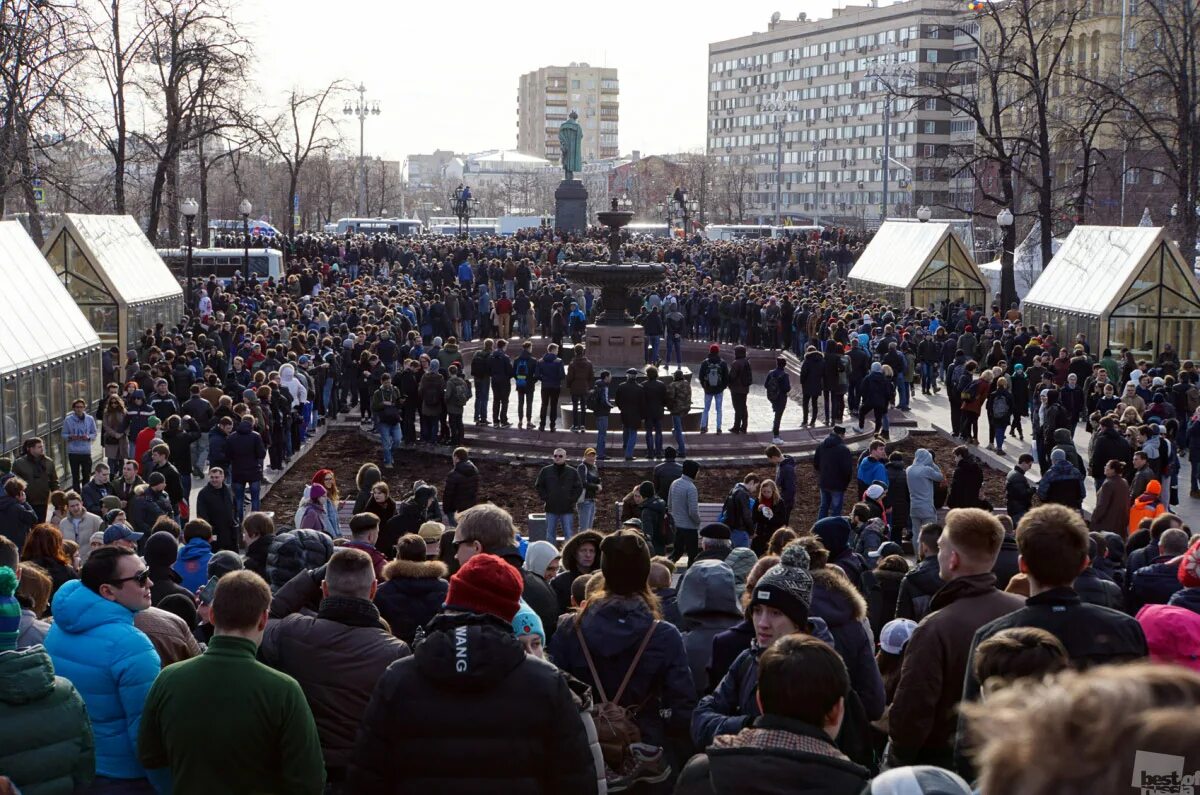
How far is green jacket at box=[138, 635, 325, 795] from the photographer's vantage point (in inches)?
190

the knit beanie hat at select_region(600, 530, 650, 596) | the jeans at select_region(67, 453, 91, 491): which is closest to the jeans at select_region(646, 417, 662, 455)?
the jeans at select_region(67, 453, 91, 491)

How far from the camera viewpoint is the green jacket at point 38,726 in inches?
201

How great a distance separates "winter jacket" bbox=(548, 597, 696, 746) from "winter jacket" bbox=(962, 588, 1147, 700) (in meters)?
1.30

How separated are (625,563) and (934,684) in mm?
1352

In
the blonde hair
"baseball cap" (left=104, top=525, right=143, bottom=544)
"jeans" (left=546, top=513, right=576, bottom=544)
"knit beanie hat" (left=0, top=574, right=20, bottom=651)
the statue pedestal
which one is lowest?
"jeans" (left=546, top=513, right=576, bottom=544)

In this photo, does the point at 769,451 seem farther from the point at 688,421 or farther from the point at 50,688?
the point at 50,688

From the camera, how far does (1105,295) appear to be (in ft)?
95.8

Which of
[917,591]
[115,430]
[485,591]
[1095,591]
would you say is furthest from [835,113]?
[485,591]

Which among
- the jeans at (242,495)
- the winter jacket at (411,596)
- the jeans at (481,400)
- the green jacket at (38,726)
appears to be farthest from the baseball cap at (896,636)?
the jeans at (481,400)

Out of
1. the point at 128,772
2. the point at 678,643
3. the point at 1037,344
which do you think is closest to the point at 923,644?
the point at 678,643

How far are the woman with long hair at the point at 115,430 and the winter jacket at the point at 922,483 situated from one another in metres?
10.1

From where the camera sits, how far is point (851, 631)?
6.30 m

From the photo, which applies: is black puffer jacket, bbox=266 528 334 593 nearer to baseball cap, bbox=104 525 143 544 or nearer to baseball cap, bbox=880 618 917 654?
baseball cap, bbox=104 525 143 544

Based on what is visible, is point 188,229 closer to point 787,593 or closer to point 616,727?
point 616,727
